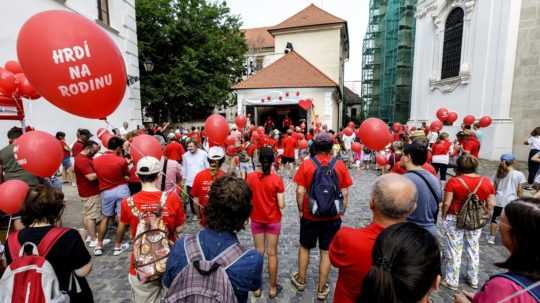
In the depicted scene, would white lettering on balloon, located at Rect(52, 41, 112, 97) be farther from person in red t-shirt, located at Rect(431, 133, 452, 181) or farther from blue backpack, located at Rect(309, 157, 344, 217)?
person in red t-shirt, located at Rect(431, 133, 452, 181)

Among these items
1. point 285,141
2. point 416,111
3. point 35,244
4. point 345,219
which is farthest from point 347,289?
point 416,111

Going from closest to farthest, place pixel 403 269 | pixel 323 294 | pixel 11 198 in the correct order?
pixel 403 269
pixel 11 198
pixel 323 294

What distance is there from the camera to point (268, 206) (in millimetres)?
3064

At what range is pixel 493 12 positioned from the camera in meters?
12.8

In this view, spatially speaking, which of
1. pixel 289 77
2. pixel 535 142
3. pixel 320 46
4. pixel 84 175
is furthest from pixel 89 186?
pixel 320 46

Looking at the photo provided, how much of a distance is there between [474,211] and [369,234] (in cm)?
232

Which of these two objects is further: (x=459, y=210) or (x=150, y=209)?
(x=459, y=210)

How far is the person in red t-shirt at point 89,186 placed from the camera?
13.4 feet

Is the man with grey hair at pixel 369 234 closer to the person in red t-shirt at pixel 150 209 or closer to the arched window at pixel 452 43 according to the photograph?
the person in red t-shirt at pixel 150 209

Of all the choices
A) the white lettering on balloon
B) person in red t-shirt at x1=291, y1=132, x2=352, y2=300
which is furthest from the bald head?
the white lettering on balloon

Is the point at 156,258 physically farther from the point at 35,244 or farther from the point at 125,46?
the point at 125,46

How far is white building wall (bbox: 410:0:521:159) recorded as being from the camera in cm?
1241

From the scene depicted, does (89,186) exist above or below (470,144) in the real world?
below

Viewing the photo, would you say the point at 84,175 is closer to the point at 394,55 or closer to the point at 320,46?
the point at 320,46
